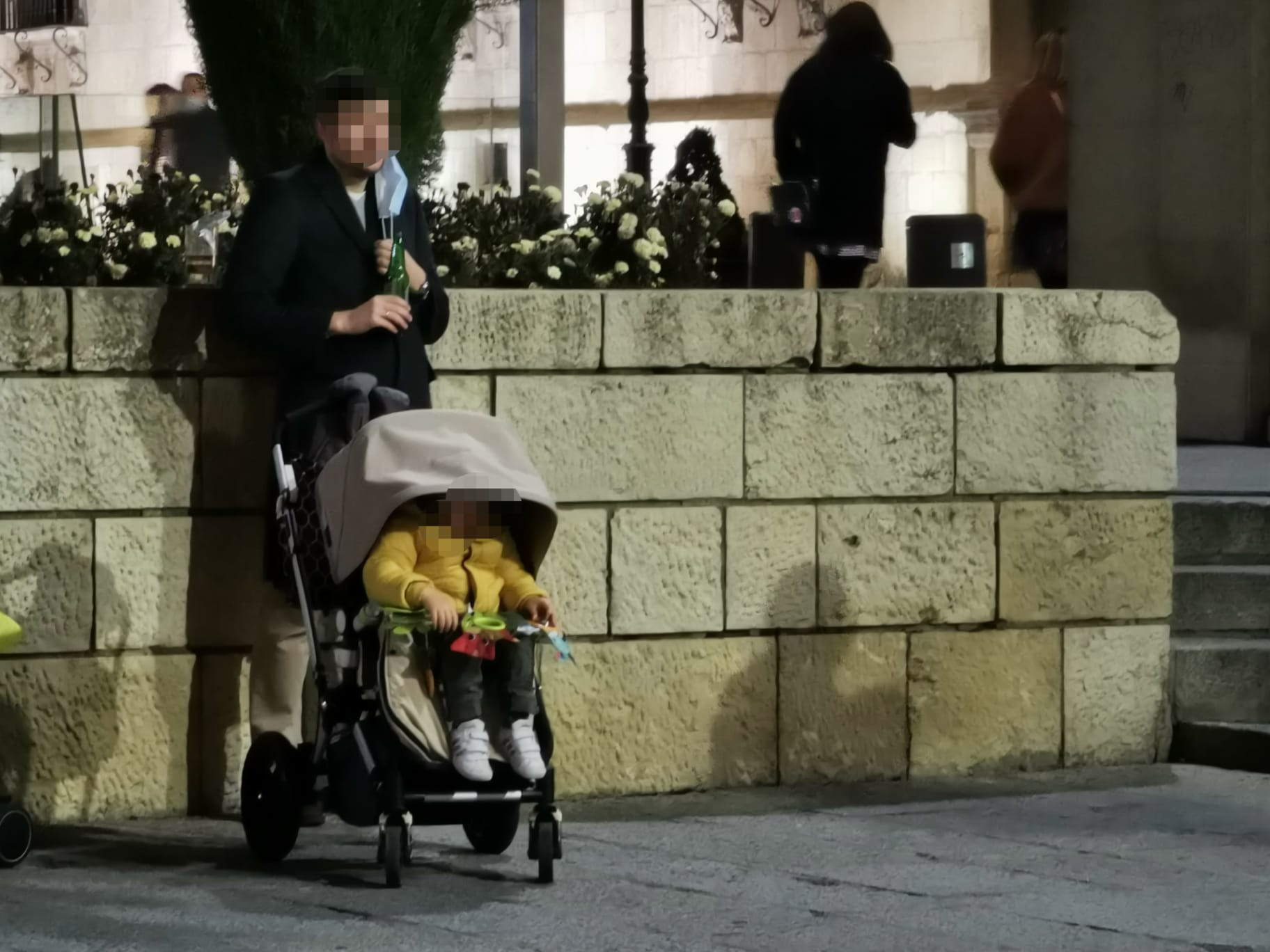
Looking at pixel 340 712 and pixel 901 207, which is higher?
pixel 901 207

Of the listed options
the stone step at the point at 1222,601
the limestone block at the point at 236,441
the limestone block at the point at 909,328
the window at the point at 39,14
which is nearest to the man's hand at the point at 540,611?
the limestone block at the point at 236,441

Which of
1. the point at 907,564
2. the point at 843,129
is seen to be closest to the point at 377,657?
the point at 907,564

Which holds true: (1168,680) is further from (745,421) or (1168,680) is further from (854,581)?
(745,421)

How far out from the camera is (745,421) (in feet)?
26.5

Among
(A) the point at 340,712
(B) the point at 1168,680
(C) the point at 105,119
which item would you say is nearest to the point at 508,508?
(A) the point at 340,712

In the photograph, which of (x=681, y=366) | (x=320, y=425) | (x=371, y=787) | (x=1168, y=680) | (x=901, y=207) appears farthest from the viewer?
(x=901, y=207)

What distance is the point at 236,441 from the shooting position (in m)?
7.61

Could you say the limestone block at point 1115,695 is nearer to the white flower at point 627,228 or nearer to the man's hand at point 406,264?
the white flower at point 627,228

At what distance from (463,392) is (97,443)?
3.58 feet

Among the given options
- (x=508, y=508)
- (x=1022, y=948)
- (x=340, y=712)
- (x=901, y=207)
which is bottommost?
(x=1022, y=948)

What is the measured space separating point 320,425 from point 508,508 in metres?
0.69

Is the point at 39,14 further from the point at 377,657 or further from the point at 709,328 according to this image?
the point at 377,657

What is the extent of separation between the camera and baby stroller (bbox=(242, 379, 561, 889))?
249 inches

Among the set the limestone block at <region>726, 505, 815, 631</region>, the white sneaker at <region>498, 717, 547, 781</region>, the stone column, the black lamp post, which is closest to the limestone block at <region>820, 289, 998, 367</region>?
the limestone block at <region>726, 505, 815, 631</region>
